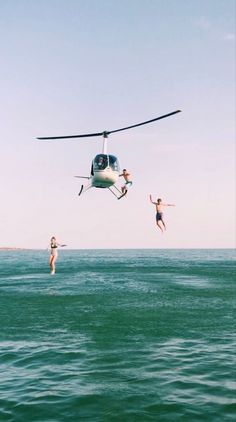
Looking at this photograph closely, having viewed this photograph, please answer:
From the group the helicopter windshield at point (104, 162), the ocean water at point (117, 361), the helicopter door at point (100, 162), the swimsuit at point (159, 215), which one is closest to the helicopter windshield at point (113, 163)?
the helicopter windshield at point (104, 162)

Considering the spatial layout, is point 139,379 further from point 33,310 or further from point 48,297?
point 48,297

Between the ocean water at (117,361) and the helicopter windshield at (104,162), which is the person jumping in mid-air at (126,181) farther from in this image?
the ocean water at (117,361)

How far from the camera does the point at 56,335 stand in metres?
18.5

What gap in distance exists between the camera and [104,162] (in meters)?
21.3

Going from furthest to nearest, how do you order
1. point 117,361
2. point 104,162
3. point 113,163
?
point 113,163 < point 104,162 < point 117,361

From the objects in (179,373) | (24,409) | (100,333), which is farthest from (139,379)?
(100,333)

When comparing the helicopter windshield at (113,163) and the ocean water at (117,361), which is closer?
the ocean water at (117,361)

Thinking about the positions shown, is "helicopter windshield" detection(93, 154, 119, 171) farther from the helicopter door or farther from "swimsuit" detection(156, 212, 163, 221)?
"swimsuit" detection(156, 212, 163, 221)

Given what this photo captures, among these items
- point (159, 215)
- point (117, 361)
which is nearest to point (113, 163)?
point (159, 215)

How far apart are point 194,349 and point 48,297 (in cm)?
1599

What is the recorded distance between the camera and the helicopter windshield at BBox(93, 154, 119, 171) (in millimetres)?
21311

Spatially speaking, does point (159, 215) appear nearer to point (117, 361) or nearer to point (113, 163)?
point (113, 163)

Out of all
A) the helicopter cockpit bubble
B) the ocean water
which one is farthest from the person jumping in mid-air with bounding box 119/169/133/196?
the ocean water

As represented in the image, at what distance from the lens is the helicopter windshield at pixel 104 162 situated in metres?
21.3
